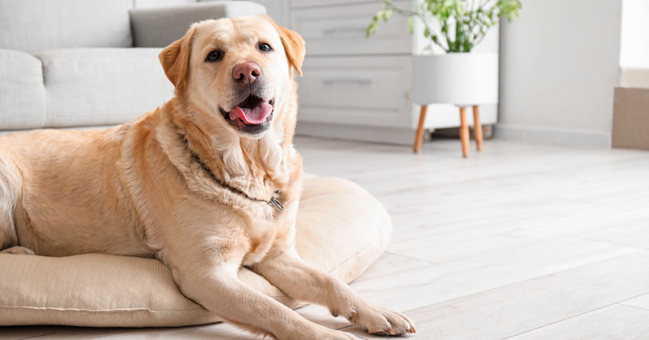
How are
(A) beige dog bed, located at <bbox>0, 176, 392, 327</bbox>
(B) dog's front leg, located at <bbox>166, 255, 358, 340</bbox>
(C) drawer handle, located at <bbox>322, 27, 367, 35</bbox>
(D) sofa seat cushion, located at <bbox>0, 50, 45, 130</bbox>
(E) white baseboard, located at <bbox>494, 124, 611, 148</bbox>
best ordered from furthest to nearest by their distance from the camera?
1. (C) drawer handle, located at <bbox>322, 27, 367, 35</bbox>
2. (E) white baseboard, located at <bbox>494, 124, 611, 148</bbox>
3. (D) sofa seat cushion, located at <bbox>0, 50, 45, 130</bbox>
4. (A) beige dog bed, located at <bbox>0, 176, 392, 327</bbox>
5. (B) dog's front leg, located at <bbox>166, 255, 358, 340</bbox>

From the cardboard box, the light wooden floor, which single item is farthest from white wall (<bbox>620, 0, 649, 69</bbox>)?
the light wooden floor

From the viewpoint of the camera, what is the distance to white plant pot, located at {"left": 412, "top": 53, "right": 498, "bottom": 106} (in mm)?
3986

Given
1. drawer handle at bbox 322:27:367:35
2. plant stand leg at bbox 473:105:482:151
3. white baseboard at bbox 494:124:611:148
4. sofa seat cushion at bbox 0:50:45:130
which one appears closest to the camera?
sofa seat cushion at bbox 0:50:45:130

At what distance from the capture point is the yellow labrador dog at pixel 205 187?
145 cm

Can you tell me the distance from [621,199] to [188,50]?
6.57ft

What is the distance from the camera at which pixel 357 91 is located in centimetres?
483

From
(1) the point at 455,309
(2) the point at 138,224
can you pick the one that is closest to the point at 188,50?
(2) the point at 138,224

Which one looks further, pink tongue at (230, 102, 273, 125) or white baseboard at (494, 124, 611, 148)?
white baseboard at (494, 124, 611, 148)

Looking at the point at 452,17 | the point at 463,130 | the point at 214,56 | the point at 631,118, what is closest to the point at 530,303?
the point at 214,56

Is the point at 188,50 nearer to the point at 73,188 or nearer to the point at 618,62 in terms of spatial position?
the point at 73,188

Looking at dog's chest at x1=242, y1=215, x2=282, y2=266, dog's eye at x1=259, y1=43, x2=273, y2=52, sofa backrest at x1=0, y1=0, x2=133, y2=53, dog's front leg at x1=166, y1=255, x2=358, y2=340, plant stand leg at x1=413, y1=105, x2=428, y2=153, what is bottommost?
plant stand leg at x1=413, y1=105, x2=428, y2=153

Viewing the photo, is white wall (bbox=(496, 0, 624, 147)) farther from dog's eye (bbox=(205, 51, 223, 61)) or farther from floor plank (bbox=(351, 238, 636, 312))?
dog's eye (bbox=(205, 51, 223, 61))

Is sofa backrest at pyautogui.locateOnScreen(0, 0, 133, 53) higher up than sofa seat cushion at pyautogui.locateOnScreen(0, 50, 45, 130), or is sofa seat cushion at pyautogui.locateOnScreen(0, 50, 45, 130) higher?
Result: sofa backrest at pyautogui.locateOnScreen(0, 0, 133, 53)

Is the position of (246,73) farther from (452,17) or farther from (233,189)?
(452,17)
